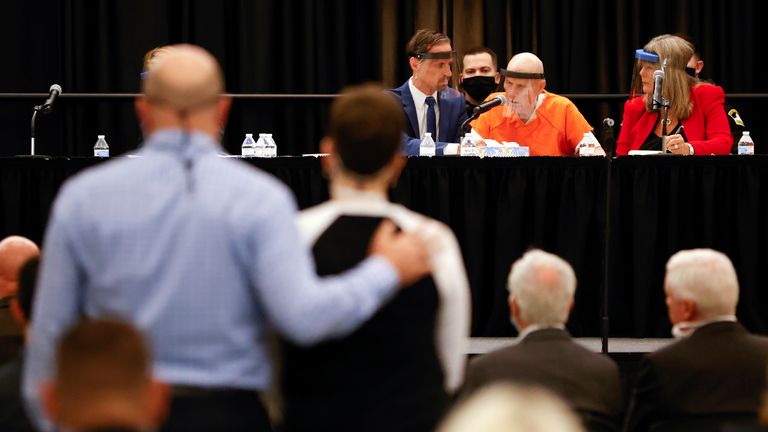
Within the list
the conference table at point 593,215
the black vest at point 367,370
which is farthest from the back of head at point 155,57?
the black vest at point 367,370

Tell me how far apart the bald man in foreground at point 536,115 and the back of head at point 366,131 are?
4.26m

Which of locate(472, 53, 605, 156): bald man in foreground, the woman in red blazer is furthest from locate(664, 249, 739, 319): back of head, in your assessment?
locate(472, 53, 605, 156): bald man in foreground

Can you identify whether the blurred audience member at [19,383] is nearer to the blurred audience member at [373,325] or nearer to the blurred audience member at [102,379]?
the blurred audience member at [373,325]

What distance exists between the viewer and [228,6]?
8609mm

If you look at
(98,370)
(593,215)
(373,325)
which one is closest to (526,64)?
(593,215)

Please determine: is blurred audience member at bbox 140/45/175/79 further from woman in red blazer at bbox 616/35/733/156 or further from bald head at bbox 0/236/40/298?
woman in red blazer at bbox 616/35/733/156

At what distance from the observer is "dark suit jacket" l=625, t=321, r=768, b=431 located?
2832 millimetres

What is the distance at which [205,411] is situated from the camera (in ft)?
6.38

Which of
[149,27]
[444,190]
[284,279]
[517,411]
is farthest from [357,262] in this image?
[149,27]

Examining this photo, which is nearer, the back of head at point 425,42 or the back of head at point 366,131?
the back of head at point 366,131

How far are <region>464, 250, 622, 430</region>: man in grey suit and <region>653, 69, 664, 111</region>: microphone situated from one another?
11.2ft

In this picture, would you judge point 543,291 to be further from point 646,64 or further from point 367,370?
point 646,64

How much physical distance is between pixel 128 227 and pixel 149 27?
22.4ft

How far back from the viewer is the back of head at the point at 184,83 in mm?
1992
